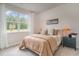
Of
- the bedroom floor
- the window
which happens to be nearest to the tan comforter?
the bedroom floor

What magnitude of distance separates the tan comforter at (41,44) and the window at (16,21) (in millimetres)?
253

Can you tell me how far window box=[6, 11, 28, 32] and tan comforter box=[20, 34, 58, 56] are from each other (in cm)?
25

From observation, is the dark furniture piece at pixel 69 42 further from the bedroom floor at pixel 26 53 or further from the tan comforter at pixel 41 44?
the tan comforter at pixel 41 44

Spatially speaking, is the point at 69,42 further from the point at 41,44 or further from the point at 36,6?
the point at 36,6

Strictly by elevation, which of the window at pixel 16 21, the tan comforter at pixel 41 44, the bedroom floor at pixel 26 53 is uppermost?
the window at pixel 16 21

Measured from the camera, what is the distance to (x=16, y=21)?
5.85 feet

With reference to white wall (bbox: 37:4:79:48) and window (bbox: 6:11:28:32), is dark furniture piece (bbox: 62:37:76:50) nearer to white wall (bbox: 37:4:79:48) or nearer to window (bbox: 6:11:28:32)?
white wall (bbox: 37:4:79:48)

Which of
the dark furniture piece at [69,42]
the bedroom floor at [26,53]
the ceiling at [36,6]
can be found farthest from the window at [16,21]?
the dark furniture piece at [69,42]

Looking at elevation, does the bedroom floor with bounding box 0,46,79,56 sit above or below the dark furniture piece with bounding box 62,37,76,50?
below

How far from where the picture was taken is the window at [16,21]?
1.75 m

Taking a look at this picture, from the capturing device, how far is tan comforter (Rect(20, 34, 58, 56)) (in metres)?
1.72

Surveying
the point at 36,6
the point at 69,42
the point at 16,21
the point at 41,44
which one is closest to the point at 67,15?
the point at 69,42

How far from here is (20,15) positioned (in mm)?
1800

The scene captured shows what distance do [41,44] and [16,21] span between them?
674 mm
